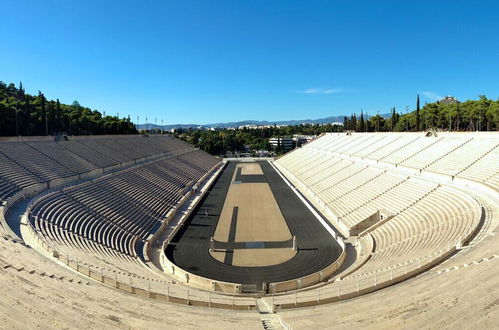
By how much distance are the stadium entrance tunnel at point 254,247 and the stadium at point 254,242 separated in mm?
99

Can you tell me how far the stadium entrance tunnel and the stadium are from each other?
0.33ft

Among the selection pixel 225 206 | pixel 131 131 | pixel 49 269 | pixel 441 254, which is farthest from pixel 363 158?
A: pixel 131 131

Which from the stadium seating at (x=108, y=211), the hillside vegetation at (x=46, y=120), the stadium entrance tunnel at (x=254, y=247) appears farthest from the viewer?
the hillside vegetation at (x=46, y=120)

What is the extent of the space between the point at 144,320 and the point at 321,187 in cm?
2710

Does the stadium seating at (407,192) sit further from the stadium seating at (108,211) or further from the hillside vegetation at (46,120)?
the hillside vegetation at (46,120)

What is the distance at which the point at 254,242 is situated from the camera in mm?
20391

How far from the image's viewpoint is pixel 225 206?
3030 cm

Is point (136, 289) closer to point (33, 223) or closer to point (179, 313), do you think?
point (179, 313)

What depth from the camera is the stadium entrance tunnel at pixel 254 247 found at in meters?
15.4

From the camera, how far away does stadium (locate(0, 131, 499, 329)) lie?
909 centimetres

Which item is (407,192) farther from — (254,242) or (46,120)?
(46,120)

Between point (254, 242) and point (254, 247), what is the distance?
0.85 m

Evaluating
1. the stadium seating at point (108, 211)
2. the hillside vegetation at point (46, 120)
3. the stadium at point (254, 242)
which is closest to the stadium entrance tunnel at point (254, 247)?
the stadium at point (254, 242)

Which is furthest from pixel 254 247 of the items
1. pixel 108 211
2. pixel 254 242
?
pixel 108 211
